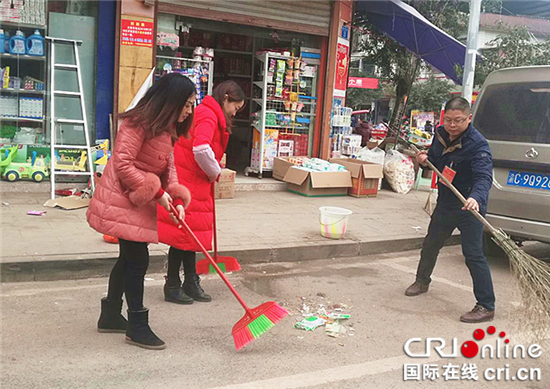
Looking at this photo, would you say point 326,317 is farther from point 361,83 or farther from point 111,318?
point 361,83

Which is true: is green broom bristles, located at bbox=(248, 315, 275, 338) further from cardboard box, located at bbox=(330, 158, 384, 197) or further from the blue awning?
the blue awning

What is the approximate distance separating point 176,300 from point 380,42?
11.5m

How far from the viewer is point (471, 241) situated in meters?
4.45

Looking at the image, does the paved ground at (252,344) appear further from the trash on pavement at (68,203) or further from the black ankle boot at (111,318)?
the trash on pavement at (68,203)

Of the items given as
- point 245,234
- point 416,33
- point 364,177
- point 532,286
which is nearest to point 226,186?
point 245,234

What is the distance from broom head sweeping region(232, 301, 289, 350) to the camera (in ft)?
11.2

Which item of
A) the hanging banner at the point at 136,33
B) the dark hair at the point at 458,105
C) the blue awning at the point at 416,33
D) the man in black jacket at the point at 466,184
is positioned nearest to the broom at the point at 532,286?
the man in black jacket at the point at 466,184

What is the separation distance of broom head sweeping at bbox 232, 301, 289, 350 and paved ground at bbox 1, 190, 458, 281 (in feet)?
6.15

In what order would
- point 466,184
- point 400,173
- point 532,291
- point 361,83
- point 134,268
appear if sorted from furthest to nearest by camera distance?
point 361,83 < point 400,173 < point 466,184 < point 532,291 < point 134,268

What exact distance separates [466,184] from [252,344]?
7.42ft

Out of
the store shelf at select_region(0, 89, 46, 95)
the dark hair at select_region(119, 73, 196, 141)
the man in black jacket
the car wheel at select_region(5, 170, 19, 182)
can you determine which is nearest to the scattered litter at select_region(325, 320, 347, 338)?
the man in black jacket

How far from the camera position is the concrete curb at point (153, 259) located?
4562 mm

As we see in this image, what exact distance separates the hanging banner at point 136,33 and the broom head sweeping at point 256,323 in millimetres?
5771

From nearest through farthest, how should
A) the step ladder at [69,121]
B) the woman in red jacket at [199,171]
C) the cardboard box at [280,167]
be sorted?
the woman in red jacket at [199,171] → the step ladder at [69,121] → the cardboard box at [280,167]
